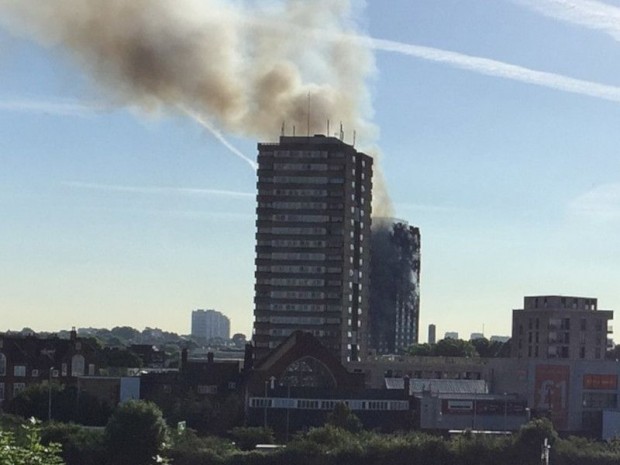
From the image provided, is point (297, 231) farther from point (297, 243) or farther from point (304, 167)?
point (304, 167)

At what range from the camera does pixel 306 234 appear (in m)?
181

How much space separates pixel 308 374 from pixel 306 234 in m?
42.9

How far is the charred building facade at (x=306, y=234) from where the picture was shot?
593 ft

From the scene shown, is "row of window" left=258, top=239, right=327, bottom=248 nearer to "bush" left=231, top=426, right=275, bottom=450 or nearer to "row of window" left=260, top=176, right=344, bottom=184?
"row of window" left=260, top=176, right=344, bottom=184

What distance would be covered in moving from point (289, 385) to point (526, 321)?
135ft

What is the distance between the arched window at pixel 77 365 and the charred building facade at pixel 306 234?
→ 117 ft

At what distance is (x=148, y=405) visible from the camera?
4144 inches

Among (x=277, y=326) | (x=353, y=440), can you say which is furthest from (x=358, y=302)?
(x=353, y=440)

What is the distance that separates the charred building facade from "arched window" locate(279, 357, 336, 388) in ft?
129

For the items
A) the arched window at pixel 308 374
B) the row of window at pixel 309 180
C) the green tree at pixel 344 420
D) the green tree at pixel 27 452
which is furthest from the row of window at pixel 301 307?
the green tree at pixel 27 452

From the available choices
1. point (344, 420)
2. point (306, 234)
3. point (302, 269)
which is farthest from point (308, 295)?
point (344, 420)

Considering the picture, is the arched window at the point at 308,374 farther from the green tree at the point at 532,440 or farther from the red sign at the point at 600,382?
the green tree at the point at 532,440

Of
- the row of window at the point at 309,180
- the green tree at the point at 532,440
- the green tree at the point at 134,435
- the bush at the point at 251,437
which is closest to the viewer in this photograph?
the green tree at the point at 134,435

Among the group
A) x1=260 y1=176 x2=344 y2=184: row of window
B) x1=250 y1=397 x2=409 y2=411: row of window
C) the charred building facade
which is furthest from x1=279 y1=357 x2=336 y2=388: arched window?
x1=260 y1=176 x2=344 y2=184: row of window
